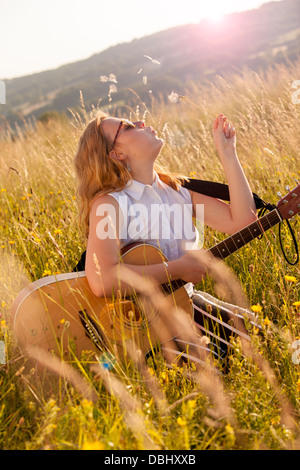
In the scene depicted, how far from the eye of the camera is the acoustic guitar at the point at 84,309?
2021 mm

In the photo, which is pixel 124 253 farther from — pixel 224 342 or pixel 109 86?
pixel 109 86

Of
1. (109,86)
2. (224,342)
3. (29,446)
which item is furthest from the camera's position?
(109,86)

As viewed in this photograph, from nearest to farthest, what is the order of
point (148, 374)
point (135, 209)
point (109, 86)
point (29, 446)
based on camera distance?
point (29, 446), point (148, 374), point (135, 209), point (109, 86)

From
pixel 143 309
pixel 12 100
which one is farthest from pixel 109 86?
pixel 12 100

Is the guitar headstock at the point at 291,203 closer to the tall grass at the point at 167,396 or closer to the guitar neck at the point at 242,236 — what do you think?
the guitar neck at the point at 242,236

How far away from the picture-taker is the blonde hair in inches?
87.6

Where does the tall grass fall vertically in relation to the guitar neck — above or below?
below

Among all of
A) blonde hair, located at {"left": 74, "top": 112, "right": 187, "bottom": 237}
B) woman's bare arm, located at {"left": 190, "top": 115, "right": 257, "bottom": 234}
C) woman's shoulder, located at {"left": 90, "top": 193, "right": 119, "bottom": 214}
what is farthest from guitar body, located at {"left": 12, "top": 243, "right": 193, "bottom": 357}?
woman's bare arm, located at {"left": 190, "top": 115, "right": 257, "bottom": 234}

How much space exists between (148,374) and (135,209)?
79 cm

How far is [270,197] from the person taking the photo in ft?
10.4

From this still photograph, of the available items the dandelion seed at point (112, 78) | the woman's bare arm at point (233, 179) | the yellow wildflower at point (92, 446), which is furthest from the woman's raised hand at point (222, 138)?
the yellow wildflower at point (92, 446)

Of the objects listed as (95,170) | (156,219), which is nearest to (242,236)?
(156,219)

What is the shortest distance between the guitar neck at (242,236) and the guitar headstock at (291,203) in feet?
0.13

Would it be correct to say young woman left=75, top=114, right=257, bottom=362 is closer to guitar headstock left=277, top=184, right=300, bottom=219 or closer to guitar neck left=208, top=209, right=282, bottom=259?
guitar neck left=208, top=209, right=282, bottom=259
